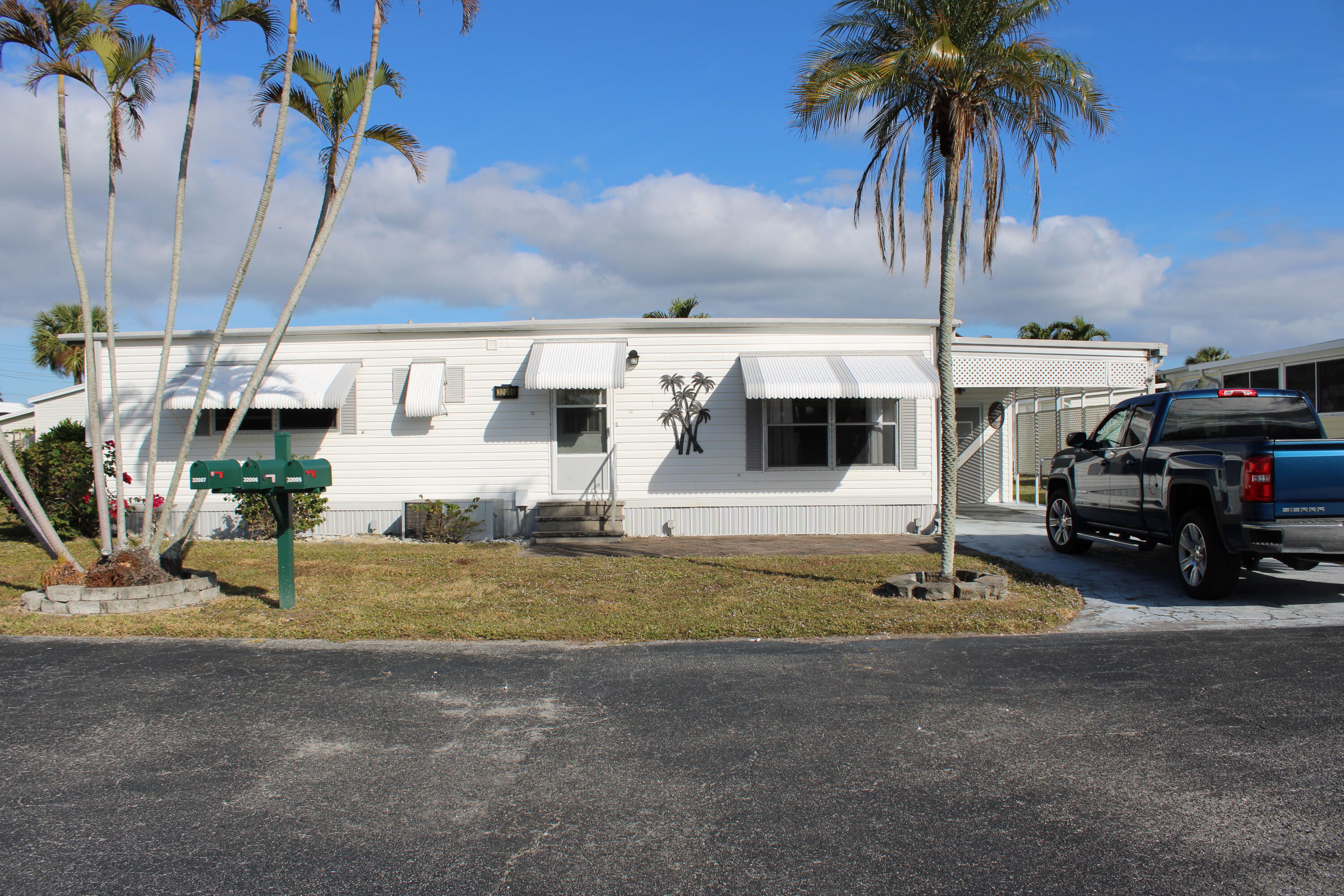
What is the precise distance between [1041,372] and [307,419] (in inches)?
425

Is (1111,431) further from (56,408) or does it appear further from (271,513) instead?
(56,408)

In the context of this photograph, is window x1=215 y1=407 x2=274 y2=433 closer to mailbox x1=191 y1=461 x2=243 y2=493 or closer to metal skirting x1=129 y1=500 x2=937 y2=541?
metal skirting x1=129 y1=500 x2=937 y2=541

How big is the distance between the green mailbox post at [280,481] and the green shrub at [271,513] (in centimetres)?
508

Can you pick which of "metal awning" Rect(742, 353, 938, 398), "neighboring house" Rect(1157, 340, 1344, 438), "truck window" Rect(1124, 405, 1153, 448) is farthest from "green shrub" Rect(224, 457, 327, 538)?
"neighboring house" Rect(1157, 340, 1344, 438)

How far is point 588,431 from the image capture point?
12.8 m

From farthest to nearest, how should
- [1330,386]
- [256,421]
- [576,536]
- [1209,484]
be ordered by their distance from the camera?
[1330,386] → [256,421] → [576,536] → [1209,484]

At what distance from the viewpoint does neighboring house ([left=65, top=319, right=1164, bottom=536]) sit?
1257cm

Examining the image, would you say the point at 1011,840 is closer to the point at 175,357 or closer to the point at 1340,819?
the point at 1340,819

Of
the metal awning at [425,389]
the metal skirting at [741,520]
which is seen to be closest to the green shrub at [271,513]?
the metal skirting at [741,520]

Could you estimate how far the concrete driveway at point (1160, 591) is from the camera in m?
6.83

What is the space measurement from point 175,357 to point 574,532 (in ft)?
20.6

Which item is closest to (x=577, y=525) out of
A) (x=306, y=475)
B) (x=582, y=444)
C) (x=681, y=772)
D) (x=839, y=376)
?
(x=582, y=444)

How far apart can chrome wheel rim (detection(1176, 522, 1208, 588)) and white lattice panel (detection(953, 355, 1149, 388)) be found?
5580 millimetres

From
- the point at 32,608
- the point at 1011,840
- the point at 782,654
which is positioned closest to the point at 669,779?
the point at 1011,840
